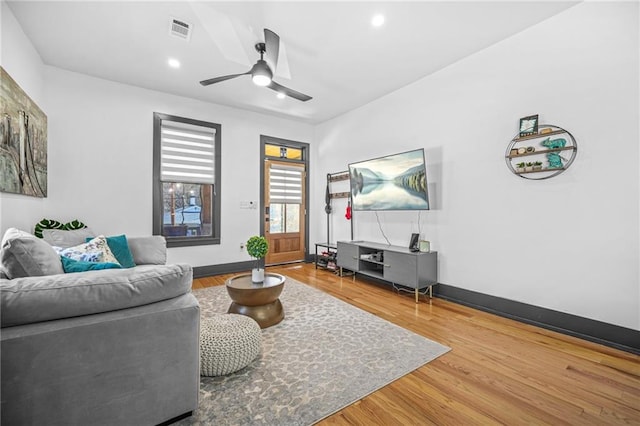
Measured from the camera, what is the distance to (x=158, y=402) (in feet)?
4.31

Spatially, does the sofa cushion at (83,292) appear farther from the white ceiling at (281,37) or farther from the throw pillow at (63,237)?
the white ceiling at (281,37)

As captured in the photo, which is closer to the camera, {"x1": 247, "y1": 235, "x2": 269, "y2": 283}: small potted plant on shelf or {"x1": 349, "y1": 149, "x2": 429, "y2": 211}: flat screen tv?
{"x1": 247, "y1": 235, "x2": 269, "y2": 283}: small potted plant on shelf

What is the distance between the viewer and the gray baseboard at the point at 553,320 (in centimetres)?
223

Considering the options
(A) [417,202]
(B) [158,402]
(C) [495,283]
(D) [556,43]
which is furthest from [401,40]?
(B) [158,402]

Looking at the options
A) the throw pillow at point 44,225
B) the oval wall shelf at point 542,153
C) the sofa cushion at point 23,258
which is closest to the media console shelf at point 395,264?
the oval wall shelf at point 542,153

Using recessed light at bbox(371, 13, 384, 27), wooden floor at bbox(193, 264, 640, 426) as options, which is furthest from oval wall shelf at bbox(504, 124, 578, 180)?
recessed light at bbox(371, 13, 384, 27)

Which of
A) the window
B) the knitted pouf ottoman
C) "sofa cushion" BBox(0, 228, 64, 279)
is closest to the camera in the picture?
"sofa cushion" BBox(0, 228, 64, 279)

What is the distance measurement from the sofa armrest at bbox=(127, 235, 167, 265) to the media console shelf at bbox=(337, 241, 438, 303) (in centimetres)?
256

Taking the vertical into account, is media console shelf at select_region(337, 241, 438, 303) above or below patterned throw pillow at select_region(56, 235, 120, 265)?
below

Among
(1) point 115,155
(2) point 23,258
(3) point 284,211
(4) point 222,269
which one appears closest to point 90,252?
(2) point 23,258

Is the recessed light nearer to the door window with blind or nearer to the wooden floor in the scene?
the wooden floor

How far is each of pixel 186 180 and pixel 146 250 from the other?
1.53 meters

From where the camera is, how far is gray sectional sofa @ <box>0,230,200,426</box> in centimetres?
106

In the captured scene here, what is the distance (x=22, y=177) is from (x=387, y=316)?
3845 mm
